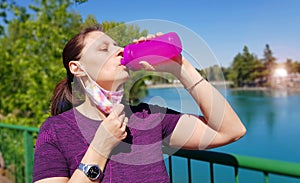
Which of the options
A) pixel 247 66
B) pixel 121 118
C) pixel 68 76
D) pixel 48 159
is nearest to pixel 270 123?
pixel 247 66

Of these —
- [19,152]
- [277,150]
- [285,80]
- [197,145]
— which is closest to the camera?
[197,145]

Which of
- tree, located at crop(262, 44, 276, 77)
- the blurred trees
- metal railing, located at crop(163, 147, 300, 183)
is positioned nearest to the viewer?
metal railing, located at crop(163, 147, 300, 183)

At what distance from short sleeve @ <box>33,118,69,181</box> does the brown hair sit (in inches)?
10.7

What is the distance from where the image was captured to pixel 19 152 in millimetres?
3160

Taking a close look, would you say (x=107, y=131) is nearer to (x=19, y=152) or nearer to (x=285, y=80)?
(x=19, y=152)

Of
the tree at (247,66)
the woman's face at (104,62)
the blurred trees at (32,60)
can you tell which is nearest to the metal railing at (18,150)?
the blurred trees at (32,60)

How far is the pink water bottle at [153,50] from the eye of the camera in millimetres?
985

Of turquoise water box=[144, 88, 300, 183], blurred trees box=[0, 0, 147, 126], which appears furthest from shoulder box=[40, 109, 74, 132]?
turquoise water box=[144, 88, 300, 183]

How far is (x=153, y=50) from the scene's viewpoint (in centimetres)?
101

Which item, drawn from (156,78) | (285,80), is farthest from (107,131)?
(285,80)

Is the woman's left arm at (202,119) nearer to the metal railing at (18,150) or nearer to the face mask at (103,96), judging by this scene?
the face mask at (103,96)

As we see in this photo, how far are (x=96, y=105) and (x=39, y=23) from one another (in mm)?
3355

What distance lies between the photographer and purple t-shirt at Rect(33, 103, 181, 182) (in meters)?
1.05

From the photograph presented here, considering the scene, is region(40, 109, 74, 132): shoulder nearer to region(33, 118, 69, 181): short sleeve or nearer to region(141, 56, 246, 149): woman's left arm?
region(33, 118, 69, 181): short sleeve
